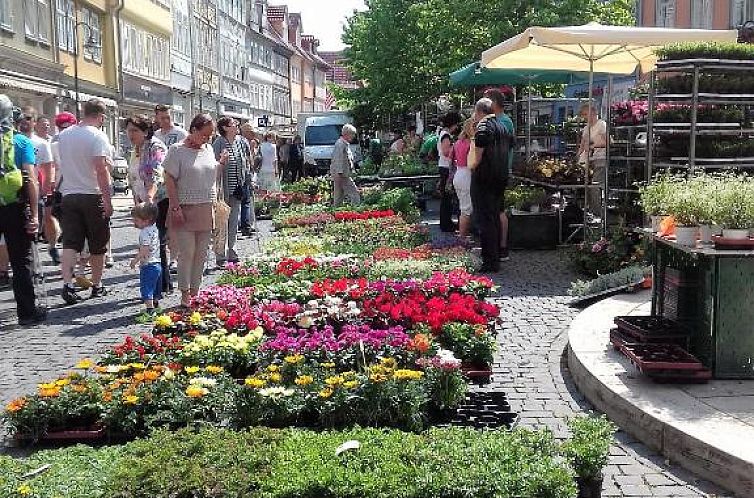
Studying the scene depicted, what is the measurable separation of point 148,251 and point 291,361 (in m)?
3.76

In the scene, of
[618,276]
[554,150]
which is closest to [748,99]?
[618,276]

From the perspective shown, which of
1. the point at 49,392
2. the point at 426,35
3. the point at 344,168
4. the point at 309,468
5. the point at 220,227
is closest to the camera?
the point at 309,468

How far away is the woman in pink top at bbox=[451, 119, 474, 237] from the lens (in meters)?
12.4

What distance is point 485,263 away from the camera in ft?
35.8

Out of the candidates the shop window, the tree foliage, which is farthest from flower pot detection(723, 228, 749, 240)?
the shop window

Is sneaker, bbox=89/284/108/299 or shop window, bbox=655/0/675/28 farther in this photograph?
shop window, bbox=655/0/675/28

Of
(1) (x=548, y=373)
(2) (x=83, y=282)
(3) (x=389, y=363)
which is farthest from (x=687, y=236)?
(2) (x=83, y=282)

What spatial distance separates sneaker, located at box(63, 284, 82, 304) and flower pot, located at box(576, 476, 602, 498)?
277 inches

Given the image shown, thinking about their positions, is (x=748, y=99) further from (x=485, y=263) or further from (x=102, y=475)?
(x=102, y=475)

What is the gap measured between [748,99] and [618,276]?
228cm

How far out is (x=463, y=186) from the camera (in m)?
12.4

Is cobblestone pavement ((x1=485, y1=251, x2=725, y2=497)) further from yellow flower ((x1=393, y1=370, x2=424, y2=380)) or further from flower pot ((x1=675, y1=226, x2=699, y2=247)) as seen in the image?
flower pot ((x1=675, y1=226, x2=699, y2=247))

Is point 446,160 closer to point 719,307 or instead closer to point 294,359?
point 719,307

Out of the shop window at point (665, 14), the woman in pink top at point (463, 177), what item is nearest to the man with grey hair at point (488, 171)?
the woman in pink top at point (463, 177)
